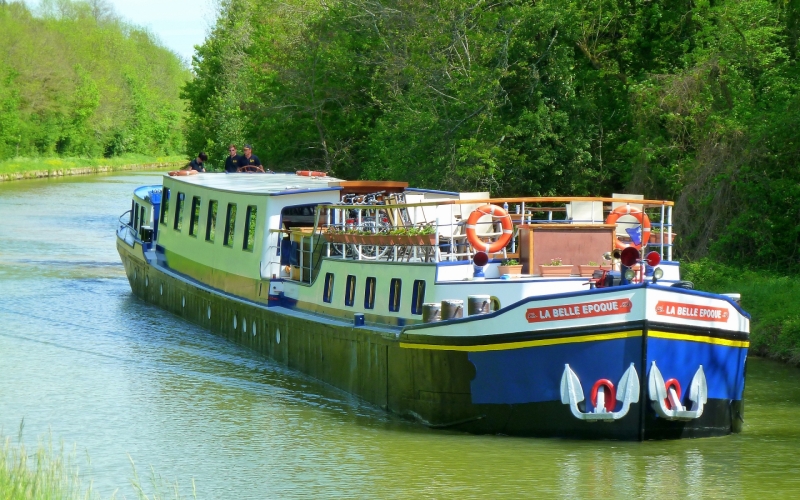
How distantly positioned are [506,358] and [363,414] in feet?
9.28

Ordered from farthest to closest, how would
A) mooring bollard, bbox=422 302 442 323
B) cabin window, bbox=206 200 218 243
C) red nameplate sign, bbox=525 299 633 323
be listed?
1. cabin window, bbox=206 200 218 243
2. mooring bollard, bbox=422 302 442 323
3. red nameplate sign, bbox=525 299 633 323

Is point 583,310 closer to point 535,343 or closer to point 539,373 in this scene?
point 535,343

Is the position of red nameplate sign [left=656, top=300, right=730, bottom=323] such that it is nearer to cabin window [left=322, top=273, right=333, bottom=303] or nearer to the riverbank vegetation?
cabin window [left=322, top=273, right=333, bottom=303]

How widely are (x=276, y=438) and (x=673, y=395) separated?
4.67m

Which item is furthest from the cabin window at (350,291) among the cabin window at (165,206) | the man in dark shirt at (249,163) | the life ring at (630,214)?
the cabin window at (165,206)

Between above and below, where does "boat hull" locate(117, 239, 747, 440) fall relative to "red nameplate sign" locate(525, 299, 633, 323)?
below

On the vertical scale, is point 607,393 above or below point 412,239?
below

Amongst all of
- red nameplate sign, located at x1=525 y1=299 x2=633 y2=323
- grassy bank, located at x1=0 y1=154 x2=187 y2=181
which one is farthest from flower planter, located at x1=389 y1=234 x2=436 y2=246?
grassy bank, located at x1=0 y1=154 x2=187 y2=181

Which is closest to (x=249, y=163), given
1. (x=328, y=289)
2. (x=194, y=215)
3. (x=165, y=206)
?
(x=165, y=206)

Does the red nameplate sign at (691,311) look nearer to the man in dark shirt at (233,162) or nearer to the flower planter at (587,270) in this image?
the flower planter at (587,270)

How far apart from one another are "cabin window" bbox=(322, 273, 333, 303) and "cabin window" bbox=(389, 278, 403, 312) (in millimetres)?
1777

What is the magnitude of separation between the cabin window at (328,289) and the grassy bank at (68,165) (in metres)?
54.5

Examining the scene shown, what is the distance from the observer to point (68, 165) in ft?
254

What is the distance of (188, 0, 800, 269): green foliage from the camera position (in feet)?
68.9
